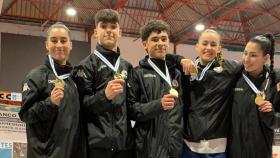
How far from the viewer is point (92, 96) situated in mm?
3428

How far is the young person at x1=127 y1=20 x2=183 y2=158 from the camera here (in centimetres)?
348

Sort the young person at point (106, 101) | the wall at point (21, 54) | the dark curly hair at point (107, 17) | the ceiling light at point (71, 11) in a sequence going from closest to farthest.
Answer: the young person at point (106, 101), the dark curly hair at point (107, 17), the wall at point (21, 54), the ceiling light at point (71, 11)

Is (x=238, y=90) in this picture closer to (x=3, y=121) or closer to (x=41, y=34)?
(x=3, y=121)

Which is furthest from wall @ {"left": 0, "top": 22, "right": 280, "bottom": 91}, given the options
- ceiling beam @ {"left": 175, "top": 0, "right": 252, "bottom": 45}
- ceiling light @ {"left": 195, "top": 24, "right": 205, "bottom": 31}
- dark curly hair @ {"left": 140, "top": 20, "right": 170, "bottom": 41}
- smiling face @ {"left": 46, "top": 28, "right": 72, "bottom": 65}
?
dark curly hair @ {"left": 140, "top": 20, "right": 170, "bottom": 41}

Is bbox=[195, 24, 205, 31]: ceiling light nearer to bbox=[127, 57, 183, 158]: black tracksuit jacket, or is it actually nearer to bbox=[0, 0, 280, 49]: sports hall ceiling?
bbox=[0, 0, 280, 49]: sports hall ceiling

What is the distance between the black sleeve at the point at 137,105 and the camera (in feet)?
11.1

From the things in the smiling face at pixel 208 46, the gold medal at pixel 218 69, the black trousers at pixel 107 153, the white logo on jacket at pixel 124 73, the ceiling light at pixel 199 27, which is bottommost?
the black trousers at pixel 107 153

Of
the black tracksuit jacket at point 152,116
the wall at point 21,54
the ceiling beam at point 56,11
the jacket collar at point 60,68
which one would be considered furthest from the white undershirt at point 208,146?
the ceiling beam at point 56,11

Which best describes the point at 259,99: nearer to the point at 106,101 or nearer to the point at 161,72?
the point at 161,72

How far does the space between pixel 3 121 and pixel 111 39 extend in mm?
3832

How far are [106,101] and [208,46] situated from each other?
117cm

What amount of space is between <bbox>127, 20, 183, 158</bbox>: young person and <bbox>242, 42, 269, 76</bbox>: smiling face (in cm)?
62

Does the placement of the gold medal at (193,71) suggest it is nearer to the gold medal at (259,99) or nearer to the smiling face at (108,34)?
→ the gold medal at (259,99)

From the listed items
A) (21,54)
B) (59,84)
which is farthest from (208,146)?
(21,54)
